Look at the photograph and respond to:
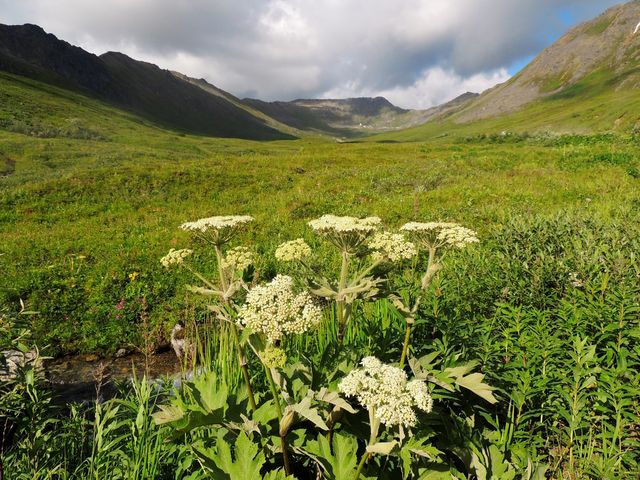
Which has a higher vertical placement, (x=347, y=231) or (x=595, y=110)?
(x=595, y=110)

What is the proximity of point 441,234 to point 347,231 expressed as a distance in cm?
121

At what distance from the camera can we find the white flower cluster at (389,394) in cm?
256

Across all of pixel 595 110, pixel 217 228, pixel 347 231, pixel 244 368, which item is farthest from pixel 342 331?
pixel 595 110

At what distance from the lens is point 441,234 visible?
15.0ft

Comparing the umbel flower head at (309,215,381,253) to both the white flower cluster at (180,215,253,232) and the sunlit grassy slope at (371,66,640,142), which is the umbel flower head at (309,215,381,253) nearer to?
the white flower cluster at (180,215,253,232)

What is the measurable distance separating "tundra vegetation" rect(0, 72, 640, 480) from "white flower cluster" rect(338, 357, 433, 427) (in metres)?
0.02

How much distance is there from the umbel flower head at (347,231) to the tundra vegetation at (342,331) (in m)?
0.03

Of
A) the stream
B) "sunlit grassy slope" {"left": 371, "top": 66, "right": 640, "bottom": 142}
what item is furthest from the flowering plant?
"sunlit grassy slope" {"left": 371, "top": 66, "right": 640, "bottom": 142}

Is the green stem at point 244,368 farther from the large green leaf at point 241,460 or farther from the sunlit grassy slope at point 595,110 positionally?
the sunlit grassy slope at point 595,110

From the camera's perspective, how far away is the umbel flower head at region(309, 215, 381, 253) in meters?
4.23

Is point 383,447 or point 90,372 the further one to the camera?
point 90,372

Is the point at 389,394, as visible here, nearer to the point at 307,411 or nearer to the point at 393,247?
the point at 307,411

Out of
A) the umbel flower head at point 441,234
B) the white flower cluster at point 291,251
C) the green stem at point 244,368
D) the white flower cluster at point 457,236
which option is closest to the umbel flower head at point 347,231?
the white flower cluster at point 291,251

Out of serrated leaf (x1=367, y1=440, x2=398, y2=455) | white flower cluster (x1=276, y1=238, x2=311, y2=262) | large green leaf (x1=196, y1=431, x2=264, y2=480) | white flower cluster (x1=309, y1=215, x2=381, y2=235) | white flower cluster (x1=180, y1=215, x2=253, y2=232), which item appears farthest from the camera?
white flower cluster (x1=276, y1=238, x2=311, y2=262)
